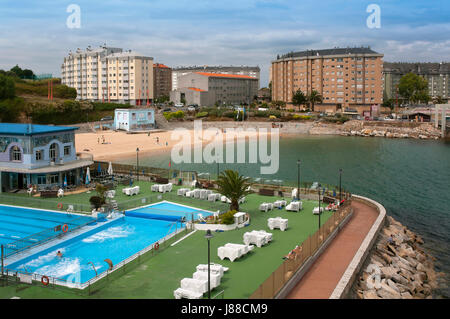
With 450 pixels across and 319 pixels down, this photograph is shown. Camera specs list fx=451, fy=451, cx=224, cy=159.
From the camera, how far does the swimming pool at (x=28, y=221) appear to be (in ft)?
73.1

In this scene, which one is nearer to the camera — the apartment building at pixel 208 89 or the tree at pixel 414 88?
the apartment building at pixel 208 89

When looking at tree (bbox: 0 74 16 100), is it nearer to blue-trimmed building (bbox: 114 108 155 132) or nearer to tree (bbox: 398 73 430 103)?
blue-trimmed building (bbox: 114 108 155 132)

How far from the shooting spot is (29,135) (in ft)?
101

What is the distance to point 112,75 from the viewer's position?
120625 millimetres

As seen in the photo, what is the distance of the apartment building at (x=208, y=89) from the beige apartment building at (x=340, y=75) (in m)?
19.6

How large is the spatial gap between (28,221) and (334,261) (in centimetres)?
1648

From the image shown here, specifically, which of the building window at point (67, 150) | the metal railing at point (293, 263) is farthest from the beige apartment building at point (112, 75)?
the metal railing at point (293, 263)

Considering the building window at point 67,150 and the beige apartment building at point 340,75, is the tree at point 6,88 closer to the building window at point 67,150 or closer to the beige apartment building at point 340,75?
the building window at point 67,150

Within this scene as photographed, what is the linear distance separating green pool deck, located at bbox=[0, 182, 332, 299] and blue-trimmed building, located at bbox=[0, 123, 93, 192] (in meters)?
14.5

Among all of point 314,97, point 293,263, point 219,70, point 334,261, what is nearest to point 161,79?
point 219,70

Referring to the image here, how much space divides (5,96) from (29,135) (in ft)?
219

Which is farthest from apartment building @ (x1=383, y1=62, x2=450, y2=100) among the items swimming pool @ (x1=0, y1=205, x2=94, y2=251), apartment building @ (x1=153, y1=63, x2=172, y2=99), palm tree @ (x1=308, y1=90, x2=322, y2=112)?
swimming pool @ (x1=0, y1=205, x2=94, y2=251)

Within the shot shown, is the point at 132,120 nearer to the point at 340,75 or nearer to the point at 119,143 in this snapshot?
the point at 119,143
